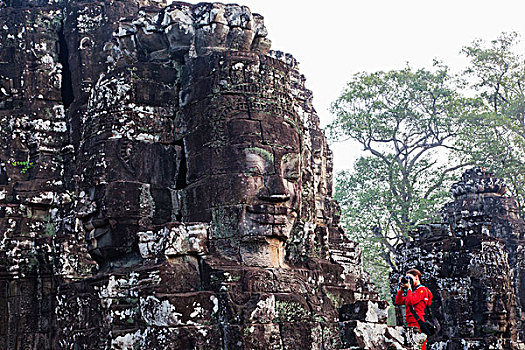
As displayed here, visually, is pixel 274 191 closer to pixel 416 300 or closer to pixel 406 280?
pixel 406 280

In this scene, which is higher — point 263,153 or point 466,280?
point 263,153

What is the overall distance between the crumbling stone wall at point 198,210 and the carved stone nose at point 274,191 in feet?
0.04

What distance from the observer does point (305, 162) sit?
7895 millimetres

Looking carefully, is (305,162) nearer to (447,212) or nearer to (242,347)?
(242,347)

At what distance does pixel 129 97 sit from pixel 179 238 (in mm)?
1776

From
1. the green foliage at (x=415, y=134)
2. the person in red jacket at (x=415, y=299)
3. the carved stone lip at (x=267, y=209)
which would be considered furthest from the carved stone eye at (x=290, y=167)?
the green foliage at (x=415, y=134)

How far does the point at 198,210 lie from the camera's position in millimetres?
6605

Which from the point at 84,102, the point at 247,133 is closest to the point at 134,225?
the point at 247,133

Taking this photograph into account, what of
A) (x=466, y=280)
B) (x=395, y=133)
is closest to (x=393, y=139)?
(x=395, y=133)

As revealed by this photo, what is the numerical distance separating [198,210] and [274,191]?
807mm

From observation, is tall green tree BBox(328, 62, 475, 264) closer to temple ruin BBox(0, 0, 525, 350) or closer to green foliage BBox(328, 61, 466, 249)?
green foliage BBox(328, 61, 466, 249)

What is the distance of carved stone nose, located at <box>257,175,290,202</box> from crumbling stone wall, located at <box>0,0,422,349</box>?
1cm

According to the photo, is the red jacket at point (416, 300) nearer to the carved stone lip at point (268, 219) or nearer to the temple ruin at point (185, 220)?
the temple ruin at point (185, 220)

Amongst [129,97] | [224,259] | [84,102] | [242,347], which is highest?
[84,102]
